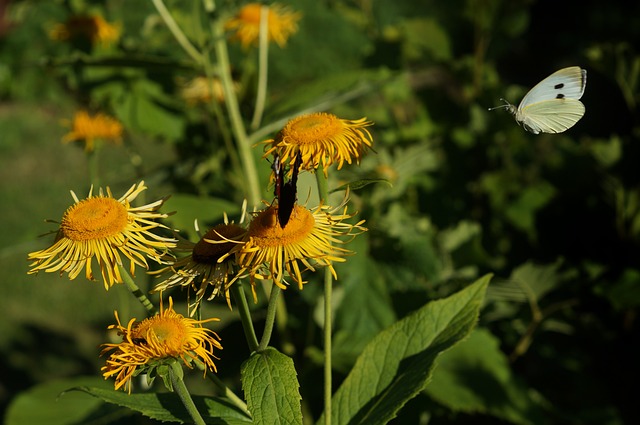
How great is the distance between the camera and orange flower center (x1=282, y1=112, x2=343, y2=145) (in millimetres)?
1186

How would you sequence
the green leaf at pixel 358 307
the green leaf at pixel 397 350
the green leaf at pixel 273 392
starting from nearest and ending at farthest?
the green leaf at pixel 273 392
the green leaf at pixel 397 350
the green leaf at pixel 358 307

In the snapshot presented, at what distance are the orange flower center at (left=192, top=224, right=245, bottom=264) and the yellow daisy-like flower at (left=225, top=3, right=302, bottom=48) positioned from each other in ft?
4.19

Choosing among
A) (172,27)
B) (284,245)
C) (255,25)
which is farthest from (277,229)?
A: (255,25)

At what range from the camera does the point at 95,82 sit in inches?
90.0

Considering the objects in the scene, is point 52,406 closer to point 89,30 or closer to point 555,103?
point 89,30

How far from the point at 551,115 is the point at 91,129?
4.94 feet

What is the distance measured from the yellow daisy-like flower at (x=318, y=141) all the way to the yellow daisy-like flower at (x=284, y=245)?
75 millimetres

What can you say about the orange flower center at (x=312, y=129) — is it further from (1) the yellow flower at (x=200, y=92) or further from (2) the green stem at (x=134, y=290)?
(1) the yellow flower at (x=200, y=92)

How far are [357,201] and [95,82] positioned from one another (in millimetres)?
918

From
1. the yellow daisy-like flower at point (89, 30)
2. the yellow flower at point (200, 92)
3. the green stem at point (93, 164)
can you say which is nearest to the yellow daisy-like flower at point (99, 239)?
the green stem at point (93, 164)

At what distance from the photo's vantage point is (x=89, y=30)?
92.4 inches

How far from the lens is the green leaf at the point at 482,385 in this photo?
5.24 ft

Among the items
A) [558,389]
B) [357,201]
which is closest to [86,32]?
[357,201]

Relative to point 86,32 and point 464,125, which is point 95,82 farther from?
point 464,125
